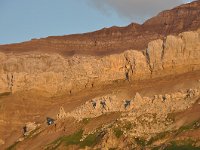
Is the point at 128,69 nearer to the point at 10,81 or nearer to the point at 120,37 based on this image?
the point at 10,81

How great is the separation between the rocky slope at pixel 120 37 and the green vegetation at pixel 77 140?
29.0 meters

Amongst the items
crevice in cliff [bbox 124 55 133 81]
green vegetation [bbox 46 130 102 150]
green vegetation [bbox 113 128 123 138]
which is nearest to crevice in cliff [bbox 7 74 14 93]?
crevice in cliff [bbox 124 55 133 81]

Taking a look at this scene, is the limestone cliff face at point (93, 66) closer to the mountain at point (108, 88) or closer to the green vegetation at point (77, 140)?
the mountain at point (108, 88)

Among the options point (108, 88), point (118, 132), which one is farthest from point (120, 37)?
point (118, 132)

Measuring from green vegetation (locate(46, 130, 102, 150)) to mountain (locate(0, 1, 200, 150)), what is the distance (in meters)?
0.16

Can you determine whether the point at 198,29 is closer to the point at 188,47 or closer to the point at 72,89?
the point at 188,47

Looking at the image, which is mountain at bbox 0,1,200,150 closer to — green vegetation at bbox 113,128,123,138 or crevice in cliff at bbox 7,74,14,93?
green vegetation at bbox 113,128,123,138

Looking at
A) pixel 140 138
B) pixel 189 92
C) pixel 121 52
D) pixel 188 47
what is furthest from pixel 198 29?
pixel 140 138

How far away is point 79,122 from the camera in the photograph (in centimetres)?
9625

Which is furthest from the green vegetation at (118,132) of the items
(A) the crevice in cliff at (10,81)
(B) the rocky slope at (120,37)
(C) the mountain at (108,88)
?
(B) the rocky slope at (120,37)

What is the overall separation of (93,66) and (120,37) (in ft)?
49.5

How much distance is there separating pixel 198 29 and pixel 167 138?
30.3 m

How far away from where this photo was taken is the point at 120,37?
12762 centimetres

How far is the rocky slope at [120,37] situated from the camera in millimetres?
123500
